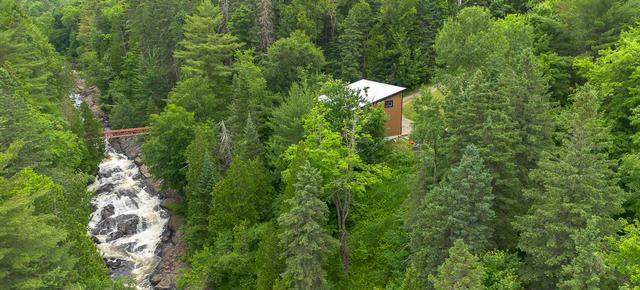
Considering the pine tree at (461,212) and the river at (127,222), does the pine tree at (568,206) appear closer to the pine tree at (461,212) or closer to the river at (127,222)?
the pine tree at (461,212)

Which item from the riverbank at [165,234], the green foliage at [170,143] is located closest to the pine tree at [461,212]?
the riverbank at [165,234]

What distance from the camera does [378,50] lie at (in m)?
53.5

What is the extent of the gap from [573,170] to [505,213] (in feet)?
18.2

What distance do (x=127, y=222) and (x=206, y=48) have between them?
1761 cm

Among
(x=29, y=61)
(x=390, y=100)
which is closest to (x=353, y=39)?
(x=390, y=100)

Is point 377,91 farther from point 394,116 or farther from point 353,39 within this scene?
point 353,39

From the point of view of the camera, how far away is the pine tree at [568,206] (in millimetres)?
18922

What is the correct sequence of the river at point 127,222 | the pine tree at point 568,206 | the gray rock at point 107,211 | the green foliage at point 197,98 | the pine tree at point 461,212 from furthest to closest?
the green foliage at point 197,98 < the gray rock at point 107,211 < the river at point 127,222 < the pine tree at point 461,212 < the pine tree at point 568,206

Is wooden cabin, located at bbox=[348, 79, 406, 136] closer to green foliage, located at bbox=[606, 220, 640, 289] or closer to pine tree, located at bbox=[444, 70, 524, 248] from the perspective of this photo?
pine tree, located at bbox=[444, 70, 524, 248]

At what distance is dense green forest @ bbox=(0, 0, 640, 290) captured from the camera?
66.1 ft

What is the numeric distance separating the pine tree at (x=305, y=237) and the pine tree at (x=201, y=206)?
12.2 meters

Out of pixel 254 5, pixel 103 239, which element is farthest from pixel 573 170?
pixel 254 5

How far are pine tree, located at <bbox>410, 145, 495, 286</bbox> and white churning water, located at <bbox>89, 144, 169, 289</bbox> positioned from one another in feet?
74.5

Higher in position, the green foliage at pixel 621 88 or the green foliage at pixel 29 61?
the green foliage at pixel 29 61
